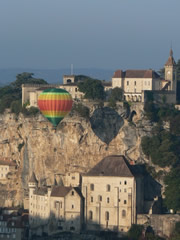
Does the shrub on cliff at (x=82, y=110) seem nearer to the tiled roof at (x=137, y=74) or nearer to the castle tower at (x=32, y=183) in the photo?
the tiled roof at (x=137, y=74)

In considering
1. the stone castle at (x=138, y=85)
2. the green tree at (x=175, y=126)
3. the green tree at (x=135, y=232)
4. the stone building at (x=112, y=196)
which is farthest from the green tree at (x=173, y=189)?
the stone castle at (x=138, y=85)

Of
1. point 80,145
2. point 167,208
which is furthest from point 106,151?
point 167,208

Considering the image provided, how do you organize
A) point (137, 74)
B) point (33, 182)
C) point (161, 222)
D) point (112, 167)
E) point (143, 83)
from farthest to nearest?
1. point (137, 74)
2. point (143, 83)
3. point (33, 182)
4. point (112, 167)
5. point (161, 222)

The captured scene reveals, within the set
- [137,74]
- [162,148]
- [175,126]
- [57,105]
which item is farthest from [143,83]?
[57,105]

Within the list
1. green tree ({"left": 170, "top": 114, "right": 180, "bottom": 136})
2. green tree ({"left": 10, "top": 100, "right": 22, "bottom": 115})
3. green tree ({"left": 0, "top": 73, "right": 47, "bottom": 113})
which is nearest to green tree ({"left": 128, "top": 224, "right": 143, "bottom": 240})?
green tree ({"left": 170, "top": 114, "right": 180, "bottom": 136})

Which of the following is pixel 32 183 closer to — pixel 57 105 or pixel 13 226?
pixel 13 226

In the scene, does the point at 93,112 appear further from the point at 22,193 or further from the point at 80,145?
the point at 22,193
